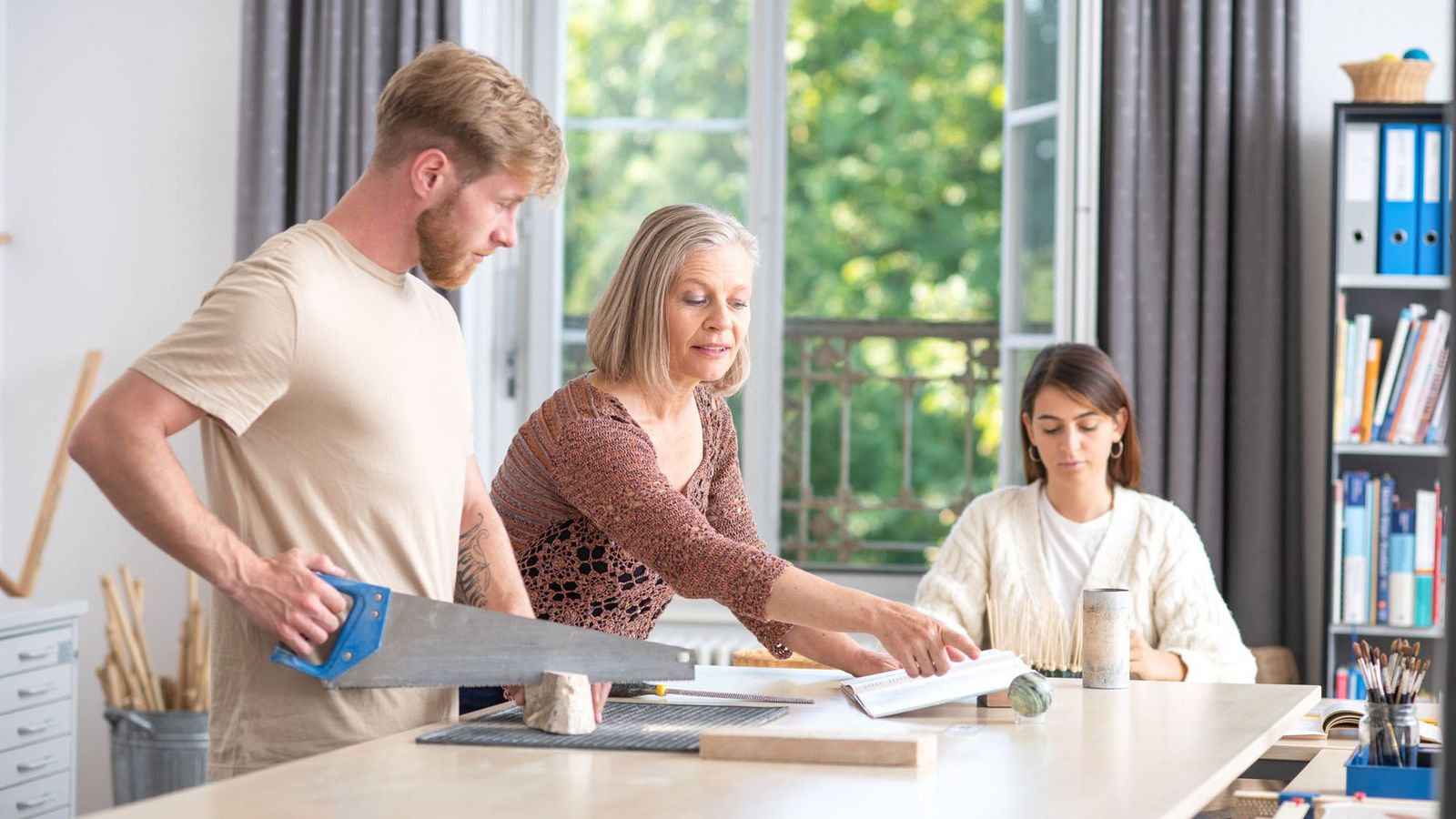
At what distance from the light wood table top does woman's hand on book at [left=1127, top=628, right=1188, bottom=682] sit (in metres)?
0.77

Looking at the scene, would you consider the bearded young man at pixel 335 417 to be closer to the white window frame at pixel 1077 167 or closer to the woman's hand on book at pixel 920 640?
A: the woman's hand on book at pixel 920 640

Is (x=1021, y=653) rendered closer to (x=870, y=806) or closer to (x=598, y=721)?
(x=598, y=721)

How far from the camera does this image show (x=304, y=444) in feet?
5.83

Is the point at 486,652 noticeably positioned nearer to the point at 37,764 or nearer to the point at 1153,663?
the point at 1153,663

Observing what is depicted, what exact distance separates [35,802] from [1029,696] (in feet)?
7.68

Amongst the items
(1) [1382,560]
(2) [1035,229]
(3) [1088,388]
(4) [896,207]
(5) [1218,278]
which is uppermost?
(4) [896,207]

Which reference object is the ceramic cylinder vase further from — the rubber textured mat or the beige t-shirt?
the beige t-shirt

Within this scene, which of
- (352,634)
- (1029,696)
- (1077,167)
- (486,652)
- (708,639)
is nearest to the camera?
(352,634)

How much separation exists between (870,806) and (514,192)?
0.87 meters

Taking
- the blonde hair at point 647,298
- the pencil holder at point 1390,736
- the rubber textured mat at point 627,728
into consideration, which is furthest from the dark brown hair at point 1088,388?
the rubber textured mat at point 627,728

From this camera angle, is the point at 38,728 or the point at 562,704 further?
the point at 38,728

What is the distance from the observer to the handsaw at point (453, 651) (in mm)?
1716

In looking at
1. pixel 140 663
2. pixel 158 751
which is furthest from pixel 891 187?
pixel 158 751

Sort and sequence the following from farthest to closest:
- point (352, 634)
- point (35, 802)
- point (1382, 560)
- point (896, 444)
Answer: point (896, 444) < point (1382, 560) < point (35, 802) < point (352, 634)
